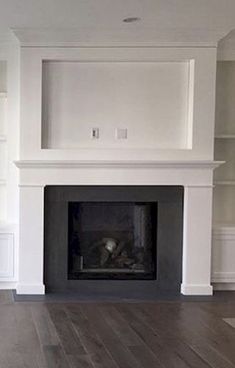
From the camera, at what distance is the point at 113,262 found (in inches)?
229

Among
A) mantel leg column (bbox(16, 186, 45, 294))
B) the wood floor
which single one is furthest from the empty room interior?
the wood floor

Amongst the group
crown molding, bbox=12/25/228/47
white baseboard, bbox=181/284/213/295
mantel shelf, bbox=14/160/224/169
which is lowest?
white baseboard, bbox=181/284/213/295

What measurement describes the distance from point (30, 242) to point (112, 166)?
1.13 m

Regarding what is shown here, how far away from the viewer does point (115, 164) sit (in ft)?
18.0

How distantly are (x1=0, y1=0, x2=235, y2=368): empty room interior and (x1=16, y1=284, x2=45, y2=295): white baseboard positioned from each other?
0.01 meters

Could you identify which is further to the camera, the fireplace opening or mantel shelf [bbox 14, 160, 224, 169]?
the fireplace opening

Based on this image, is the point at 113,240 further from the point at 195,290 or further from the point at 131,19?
the point at 131,19

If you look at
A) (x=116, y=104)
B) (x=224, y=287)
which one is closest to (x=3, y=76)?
(x=116, y=104)

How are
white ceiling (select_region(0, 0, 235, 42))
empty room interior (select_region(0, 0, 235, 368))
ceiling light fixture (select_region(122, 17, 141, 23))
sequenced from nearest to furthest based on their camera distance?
white ceiling (select_region(0, 0, 235, 42)) < ceiling light fixture (select_region(122, 17, 141, 23)) < empty room interior (select_region(0, 0, 235, 368))

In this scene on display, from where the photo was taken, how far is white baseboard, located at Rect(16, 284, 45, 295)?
18.1 feet

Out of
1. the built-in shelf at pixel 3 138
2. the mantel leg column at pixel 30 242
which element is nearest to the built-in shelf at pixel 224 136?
the mantel leg column at pixel 30 242

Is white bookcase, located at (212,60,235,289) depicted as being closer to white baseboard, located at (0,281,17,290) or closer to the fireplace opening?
the fireplace opening

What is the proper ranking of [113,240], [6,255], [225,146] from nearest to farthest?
1. [6,255]
2. [113,240]
3. [225,146]

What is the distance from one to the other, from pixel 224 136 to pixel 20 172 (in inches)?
86.8
